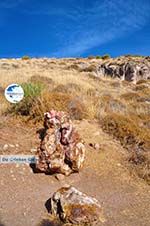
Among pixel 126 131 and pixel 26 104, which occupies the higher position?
pixel 26 104

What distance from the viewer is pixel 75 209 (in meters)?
3.91

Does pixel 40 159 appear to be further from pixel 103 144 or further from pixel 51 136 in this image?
pixel 103 144

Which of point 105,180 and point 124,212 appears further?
point 105,180

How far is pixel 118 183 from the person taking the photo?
499cm

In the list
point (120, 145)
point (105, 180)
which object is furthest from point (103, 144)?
point (105, 180)

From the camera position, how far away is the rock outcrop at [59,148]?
16.5ft

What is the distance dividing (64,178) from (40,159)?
1.54ft

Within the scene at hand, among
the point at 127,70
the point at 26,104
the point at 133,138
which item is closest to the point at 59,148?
the point at 133,138

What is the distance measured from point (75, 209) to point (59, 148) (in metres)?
1.39

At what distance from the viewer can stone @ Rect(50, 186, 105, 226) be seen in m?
3.88

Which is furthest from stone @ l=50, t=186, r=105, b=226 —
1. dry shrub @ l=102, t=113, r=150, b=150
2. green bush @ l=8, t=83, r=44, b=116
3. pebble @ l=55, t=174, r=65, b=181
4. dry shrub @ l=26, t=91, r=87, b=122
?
green bush @ l=8, t=83, r=44, b=116

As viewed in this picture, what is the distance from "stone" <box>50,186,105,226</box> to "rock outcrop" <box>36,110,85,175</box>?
912 mm

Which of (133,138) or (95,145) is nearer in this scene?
(95,145)

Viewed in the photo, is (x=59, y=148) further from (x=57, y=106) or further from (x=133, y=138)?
(x=57, y=106)
